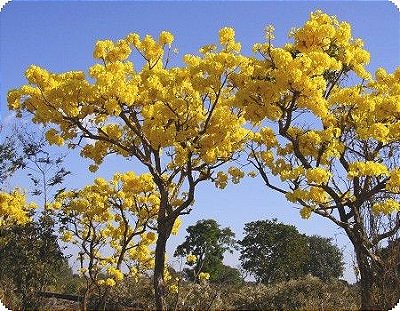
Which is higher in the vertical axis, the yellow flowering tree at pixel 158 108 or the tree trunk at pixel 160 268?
the yellow flowering tree at pixel 158 108

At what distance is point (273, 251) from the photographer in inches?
1737

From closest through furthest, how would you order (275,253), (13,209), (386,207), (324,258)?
(386,207)
(13,209)
(275,253)
(324,258)

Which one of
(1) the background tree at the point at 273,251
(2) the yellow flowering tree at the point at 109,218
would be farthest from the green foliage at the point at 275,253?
(2) the yellow flowering tree at the point at 109,218

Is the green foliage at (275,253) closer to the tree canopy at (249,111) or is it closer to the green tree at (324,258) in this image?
the green tree at (324,258)

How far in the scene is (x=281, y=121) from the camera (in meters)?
9.91

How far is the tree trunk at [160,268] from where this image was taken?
31.9 ft

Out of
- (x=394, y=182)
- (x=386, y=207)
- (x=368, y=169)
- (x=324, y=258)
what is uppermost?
(x=324, y=258)

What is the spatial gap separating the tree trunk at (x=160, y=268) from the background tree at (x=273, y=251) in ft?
100

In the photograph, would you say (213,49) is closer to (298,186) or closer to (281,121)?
(281,121)

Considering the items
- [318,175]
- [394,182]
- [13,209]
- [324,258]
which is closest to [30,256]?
[13,209]

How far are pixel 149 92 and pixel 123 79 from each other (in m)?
0.58

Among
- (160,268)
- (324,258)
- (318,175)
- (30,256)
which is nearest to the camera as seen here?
(318,175)

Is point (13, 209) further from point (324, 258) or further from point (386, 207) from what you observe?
point (324, 258)

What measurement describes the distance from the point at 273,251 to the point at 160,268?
35.5 metres
